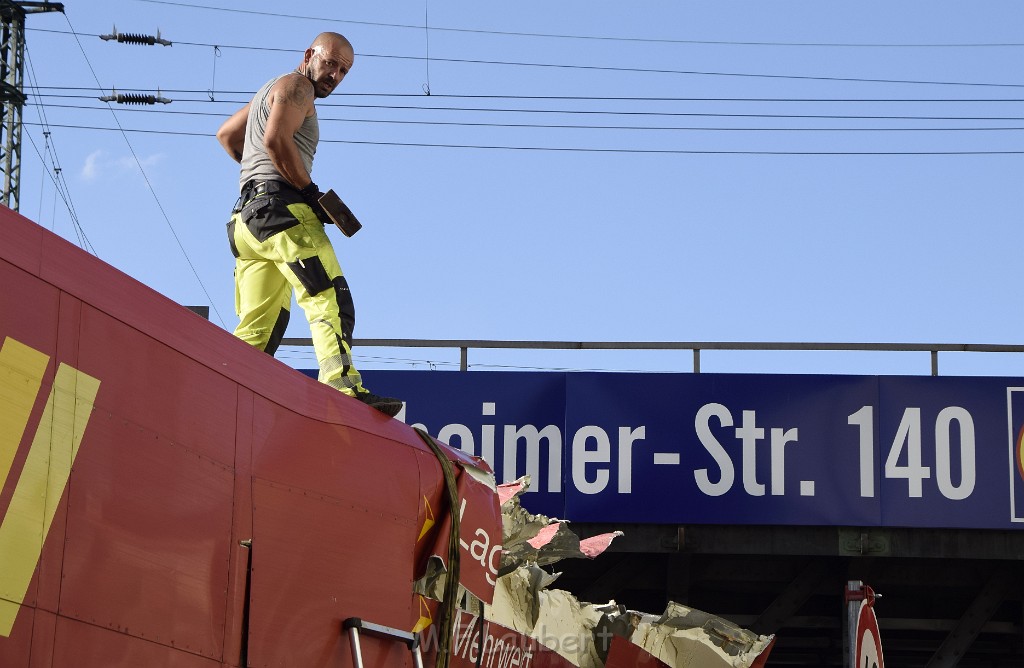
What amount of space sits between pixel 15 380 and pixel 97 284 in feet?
1.49

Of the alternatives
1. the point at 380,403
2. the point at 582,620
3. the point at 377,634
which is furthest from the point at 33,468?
the point at 582,620

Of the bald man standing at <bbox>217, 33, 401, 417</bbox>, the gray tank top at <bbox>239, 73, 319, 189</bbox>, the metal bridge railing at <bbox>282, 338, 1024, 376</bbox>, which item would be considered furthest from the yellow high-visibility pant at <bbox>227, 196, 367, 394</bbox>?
the metal bridge railing at <bbox>282, 338, 1024, 376</bbox>

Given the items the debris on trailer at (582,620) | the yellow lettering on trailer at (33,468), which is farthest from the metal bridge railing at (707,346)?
the yellow lettering on trailer at (33,468)

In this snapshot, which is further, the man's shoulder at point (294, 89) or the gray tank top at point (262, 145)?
the gray tank top at point (262, 145)

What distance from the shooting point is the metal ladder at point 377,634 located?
538cm

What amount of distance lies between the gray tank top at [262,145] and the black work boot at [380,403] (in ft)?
3.24

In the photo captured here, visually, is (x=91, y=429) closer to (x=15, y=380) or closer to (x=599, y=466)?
(x=15, y=380)

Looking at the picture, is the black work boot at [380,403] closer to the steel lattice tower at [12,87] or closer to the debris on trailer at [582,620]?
the debris on trailer at [582,620]

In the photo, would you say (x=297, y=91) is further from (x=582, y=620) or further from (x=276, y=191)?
(x=582, y=620)

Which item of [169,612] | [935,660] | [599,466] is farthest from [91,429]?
[935,660]

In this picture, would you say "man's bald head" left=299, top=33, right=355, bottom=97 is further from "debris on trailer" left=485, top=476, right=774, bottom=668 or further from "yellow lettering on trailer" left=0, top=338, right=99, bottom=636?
"yellow lettering on trailer" left=0, top=338, right=99, bottom=636

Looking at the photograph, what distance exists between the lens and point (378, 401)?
5.99 m

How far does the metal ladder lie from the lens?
17.7 ft

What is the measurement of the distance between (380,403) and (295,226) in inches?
33.4
